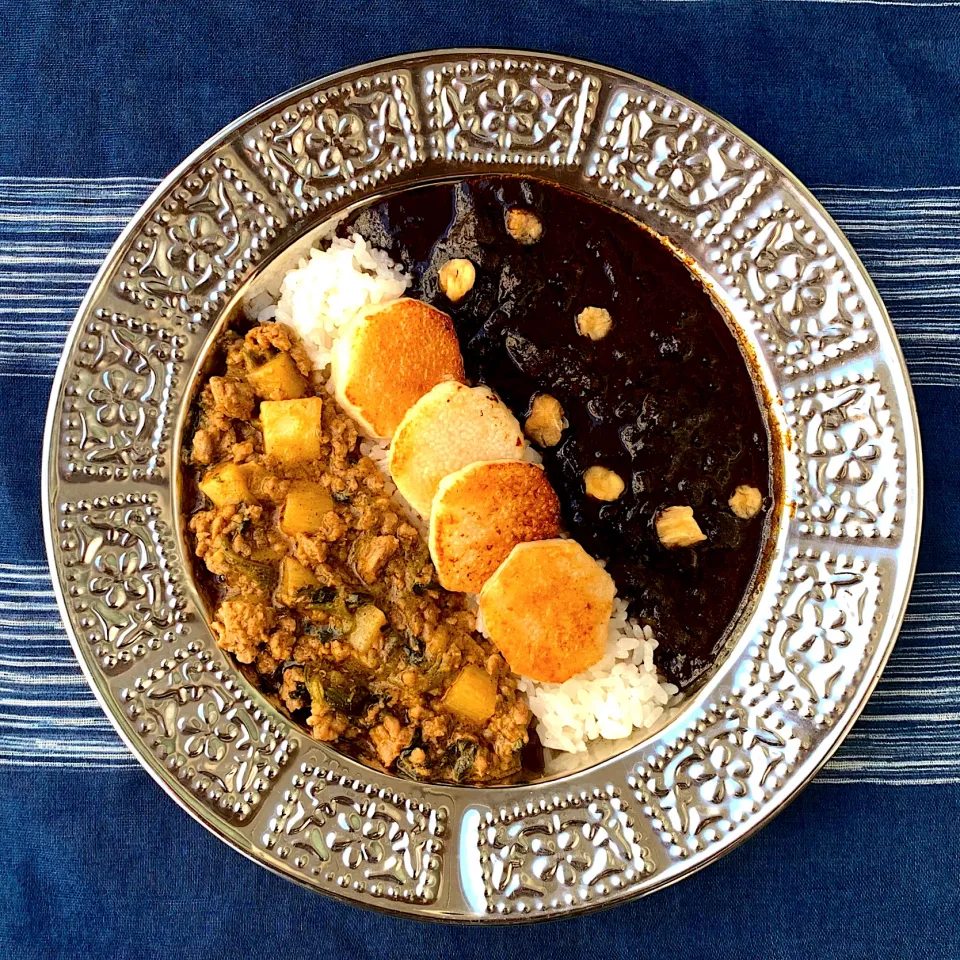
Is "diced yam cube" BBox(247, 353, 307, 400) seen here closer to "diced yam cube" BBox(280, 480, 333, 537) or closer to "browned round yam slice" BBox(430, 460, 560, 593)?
"diced yam cube" BBox(280, 480, 333, 537)

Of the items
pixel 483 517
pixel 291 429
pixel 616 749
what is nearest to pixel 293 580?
pixel 291 429

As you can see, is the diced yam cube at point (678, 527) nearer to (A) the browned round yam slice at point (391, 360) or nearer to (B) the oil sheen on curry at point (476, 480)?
(B) the oil sheen on curry at point (476, 480)

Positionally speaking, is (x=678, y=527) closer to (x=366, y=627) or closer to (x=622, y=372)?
(x=622, y=372)

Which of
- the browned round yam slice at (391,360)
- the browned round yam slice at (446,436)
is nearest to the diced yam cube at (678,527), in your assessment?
the browned round yam slice at (446,436)

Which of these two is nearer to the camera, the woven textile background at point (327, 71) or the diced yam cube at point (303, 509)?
the diced yam cube at point (303, 509)

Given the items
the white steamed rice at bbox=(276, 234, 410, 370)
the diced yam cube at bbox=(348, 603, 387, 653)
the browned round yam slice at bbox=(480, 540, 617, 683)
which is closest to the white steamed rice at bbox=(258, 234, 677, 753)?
the white steamed rice at bbox=(276, 234, 410, 370)

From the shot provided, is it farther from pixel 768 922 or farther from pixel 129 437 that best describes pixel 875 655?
pixel 129 437
